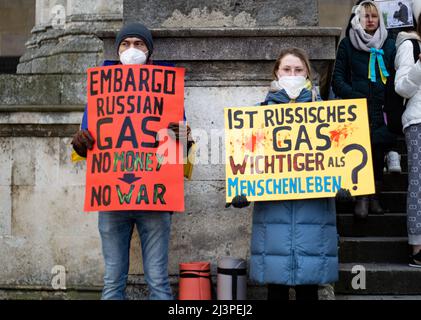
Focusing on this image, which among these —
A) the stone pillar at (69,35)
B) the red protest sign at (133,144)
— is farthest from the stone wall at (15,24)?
the red protest sign at (133,144)

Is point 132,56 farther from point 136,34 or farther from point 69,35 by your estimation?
point 69,35

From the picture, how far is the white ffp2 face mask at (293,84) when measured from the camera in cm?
481

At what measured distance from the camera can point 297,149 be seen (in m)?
4.80

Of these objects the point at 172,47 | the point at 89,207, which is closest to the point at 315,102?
the point at 172,47

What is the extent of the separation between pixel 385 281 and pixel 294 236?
5.20ft

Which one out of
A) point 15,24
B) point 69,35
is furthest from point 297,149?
point 15,24

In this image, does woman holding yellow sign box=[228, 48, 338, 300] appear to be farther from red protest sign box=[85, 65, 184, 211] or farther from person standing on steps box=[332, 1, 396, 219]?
person standing on steps box=[332, 1, 396, 219]

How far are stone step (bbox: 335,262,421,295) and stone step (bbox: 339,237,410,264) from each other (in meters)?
0.33

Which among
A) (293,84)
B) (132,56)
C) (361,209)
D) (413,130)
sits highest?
(132,56)

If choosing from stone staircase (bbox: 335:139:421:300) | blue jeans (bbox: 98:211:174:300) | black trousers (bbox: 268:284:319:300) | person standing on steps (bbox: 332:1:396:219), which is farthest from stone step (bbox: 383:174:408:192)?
blue jeans (bbox: 98:211:174:300)

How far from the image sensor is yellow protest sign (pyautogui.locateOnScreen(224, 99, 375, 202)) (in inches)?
186

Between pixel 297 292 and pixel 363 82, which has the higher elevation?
pixel 363 82

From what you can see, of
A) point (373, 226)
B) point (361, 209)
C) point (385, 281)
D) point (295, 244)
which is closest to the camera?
point (295, 244)
